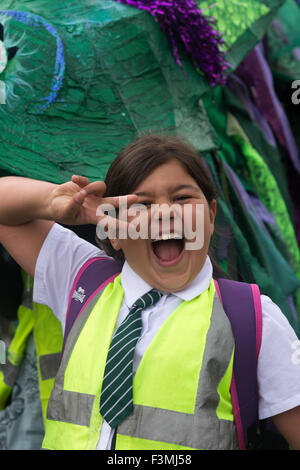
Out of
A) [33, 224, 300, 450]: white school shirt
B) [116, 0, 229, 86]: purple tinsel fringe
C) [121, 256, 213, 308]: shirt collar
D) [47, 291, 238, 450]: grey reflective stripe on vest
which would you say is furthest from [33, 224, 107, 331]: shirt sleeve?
[116, 0, 229, 86]: purple tinsel fringe

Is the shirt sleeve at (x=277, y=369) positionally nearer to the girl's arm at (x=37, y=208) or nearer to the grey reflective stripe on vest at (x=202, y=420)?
the grey reflective stripe on vest at (x=202, y=420)

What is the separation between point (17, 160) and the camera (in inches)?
51.6

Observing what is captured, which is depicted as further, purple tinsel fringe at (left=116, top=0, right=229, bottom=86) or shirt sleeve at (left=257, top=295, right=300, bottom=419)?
purple tinsel fringe at (left=116, top=0, right=229, bottom=86)

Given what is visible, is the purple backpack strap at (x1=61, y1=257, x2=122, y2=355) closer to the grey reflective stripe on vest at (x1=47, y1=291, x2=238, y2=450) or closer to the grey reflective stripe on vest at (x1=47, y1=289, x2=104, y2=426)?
the grey reflective stripe on vest at (x1=47, y1=289, x2=104, y2=426)

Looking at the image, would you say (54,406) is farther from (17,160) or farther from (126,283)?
(17,160)

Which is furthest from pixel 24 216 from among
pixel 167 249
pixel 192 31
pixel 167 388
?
pixel 192 31

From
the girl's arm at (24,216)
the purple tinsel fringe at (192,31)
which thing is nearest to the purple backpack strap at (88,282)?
the girl's arm at (24,216)

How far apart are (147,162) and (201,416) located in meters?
0.47

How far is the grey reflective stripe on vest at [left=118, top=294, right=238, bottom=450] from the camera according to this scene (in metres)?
0.96

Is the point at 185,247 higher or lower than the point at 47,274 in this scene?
higher

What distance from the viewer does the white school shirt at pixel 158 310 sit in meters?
1.00

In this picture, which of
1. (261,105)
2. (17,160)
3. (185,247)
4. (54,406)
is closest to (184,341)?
(185,247)
